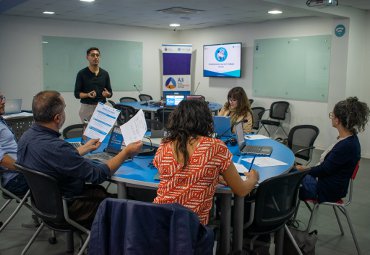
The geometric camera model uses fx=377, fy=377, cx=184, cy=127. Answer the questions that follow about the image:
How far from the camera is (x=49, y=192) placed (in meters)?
2.33

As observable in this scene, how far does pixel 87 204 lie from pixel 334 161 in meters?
1.83

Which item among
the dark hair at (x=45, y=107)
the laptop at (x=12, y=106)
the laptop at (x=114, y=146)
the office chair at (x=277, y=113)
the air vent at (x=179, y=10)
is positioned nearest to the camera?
the dark hair at (x=45, y=107)

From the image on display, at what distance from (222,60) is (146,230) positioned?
791 centimetres

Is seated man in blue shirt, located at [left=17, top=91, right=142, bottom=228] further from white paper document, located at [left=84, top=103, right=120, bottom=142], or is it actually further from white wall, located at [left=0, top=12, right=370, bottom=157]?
white wall, located at [left=0, top=12, right=370, bottom=157]

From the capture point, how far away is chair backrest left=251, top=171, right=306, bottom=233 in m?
2.27

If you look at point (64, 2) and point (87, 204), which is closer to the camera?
point (87, 204)

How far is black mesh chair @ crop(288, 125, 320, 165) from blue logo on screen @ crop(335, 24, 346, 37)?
118 inches

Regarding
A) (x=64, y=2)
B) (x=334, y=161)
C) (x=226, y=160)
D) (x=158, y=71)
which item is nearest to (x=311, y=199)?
(x=334, y=161)

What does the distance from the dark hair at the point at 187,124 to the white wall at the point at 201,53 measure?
199 inches

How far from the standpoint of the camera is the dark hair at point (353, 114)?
2.94m

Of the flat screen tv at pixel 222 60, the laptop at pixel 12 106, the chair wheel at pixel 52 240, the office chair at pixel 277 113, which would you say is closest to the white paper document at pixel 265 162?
the chair wheel at pixel 52 240

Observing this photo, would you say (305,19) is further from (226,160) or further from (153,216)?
(153,216)

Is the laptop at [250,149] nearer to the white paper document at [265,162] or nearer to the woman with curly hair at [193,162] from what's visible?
the white paper document at [265,162]

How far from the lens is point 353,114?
294 centimetres
